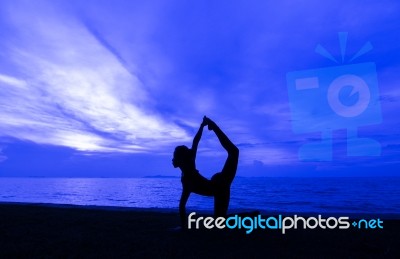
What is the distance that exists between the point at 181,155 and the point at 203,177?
0.63m

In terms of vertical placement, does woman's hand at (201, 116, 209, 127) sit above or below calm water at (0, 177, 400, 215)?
above

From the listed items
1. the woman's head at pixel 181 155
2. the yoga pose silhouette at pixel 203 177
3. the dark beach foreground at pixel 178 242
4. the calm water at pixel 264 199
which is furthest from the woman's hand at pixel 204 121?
the calm water at pixel 264 199

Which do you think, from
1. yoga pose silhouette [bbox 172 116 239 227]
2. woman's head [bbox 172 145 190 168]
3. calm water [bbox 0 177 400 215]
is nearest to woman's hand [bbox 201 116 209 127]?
yoga pose silhouette [bbox 172 116 239 227]

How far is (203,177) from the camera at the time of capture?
20.4 ft

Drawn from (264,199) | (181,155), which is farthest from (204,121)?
(264,199)

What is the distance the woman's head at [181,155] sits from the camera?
6059mm

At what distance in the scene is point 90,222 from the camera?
7980 mm

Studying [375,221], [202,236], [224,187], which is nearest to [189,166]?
[224,187]

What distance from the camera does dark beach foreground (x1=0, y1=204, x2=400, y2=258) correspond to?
Answer: 469cm

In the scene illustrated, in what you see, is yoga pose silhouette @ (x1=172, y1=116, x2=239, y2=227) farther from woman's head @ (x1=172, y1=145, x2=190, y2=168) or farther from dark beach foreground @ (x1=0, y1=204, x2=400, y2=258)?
dark beach foreground @ (x1=0, y1=204, x2=400, y2=258)

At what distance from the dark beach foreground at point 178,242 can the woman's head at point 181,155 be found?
54.4 inches

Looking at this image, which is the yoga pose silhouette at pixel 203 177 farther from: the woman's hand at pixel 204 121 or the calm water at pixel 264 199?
the calm water at pixel 264 199

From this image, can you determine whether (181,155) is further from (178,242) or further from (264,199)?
(264,199)

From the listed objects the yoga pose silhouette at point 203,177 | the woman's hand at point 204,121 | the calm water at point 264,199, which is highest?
the woman's hand at point 204,121
